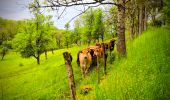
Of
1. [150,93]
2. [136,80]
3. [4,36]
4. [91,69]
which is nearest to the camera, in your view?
[150,93]

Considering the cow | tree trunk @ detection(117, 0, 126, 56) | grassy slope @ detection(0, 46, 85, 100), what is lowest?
grassy slope @ detection(0, 46, 85, 100)

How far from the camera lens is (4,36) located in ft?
447

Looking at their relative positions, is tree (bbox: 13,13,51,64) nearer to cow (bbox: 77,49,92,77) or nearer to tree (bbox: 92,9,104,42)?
tree (bbox: 92,9,104,42)

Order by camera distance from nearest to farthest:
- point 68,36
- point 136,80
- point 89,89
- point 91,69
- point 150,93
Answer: point 150,93 < point 136,80 < point 89,89 < point 91,69 < point 68,36

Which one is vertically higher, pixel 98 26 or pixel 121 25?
pixel 98 26

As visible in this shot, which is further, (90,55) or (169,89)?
(90,55)

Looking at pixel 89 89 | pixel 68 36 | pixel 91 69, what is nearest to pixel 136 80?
pixel 89 89

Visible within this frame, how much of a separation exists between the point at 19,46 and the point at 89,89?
48058 mm

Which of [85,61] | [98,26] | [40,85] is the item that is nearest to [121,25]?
[85,61]

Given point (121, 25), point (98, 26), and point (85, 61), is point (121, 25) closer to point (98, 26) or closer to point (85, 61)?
point (85, 61)

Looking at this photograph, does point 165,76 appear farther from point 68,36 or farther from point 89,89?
point 68,36

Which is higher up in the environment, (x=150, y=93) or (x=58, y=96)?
(x=150, y=93)

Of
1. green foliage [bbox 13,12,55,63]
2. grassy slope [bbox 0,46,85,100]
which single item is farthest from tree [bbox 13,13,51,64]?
grassy slope [bbox 0,46,85,100]

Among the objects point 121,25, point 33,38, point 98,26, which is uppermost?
point 98,26
